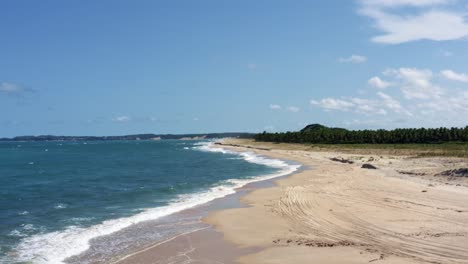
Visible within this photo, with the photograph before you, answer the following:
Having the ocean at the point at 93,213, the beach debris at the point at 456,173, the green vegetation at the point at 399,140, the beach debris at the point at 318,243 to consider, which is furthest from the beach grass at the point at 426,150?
the beach debris at the point at 318,243

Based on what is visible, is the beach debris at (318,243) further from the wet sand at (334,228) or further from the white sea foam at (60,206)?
the white sea foam at (60,206)

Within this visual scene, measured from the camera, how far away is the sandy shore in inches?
549

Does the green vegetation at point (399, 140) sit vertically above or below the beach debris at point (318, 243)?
above

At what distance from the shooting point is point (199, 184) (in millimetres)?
37594

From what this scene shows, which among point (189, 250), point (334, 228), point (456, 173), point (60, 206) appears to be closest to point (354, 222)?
point (334, 228)

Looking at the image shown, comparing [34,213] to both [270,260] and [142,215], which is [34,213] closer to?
[142,215]

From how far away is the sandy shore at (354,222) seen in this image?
1395 cm

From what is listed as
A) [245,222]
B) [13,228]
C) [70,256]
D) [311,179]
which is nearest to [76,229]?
[13,228]

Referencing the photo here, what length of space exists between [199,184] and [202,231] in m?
18.7

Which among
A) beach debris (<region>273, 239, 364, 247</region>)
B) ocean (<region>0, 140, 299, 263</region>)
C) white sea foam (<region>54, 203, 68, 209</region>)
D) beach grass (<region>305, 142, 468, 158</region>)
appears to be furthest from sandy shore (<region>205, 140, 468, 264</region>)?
beach grass (<region>305, 142, 468, 158</region>)

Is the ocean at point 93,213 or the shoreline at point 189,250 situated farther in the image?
the ocean at point 93,213

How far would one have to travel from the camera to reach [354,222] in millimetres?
18672

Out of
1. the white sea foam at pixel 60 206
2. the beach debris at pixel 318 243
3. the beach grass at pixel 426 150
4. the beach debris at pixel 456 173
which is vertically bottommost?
the white sea foam at pixel 60 206

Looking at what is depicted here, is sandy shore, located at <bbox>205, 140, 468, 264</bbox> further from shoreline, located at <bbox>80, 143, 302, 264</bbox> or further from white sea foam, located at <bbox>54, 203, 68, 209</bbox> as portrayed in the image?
white sea foam, located at <bbox>54, 203, 68, 209</bbox>
